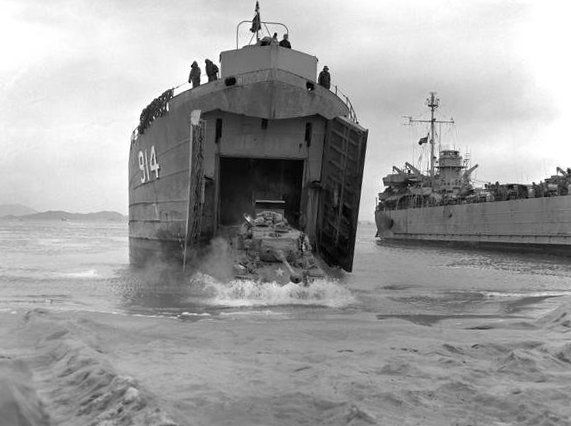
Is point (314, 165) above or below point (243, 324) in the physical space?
above

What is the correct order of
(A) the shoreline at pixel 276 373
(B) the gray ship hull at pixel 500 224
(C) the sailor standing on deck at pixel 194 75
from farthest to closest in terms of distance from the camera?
(B) the gray ship hull at pixel 500 224 < (C) the sailor standing on deck at pixel 194 75 < (A) the shoreline at pixel 276 373

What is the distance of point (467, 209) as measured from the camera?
31141 mm

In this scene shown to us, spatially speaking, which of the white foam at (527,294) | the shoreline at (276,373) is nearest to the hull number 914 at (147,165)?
the shoreline at (276,373)

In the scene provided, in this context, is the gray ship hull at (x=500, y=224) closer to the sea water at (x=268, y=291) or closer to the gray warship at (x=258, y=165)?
the sea water at (x=268, y=291)

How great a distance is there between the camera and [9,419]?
273 centimetres

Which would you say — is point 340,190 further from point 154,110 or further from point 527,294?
point 154,110

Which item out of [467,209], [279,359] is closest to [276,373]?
[279,359]

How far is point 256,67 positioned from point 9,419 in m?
11.1

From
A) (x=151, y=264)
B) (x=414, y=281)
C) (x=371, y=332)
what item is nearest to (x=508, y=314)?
(x=371, y=332)

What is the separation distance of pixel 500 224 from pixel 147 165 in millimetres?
19691

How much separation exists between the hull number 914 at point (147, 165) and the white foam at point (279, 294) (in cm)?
597

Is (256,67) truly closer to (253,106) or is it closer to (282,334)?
(253,106)

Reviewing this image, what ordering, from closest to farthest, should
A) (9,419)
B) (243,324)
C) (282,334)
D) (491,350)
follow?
(9,419) < (491,350) < (282,334) < (243,324)

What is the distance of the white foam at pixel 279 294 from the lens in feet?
29.4
